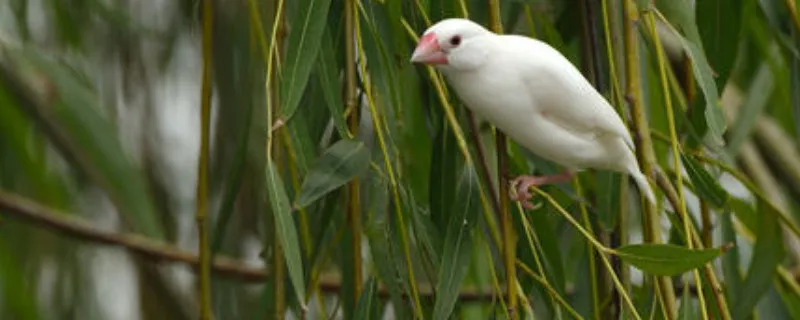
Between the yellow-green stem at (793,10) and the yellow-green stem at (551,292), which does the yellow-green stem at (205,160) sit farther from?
the yellow-green stem at (793,10)

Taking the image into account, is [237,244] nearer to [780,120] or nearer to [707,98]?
[780,120]

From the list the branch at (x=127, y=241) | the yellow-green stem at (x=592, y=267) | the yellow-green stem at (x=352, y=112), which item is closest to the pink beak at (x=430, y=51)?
the yellow-green stem at (x=352, y=112)

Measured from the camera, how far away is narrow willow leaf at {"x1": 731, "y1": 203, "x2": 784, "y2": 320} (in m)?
1.19

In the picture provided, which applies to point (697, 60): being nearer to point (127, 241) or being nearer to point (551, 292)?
point (551, 292)

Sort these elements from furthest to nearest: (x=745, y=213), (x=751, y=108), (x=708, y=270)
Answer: (x=751, y=108) → (x=745, y=213) → (x=708, y=270)

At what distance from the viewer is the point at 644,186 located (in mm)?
996

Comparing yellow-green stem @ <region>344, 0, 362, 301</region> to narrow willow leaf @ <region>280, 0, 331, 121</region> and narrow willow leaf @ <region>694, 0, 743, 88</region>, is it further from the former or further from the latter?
narrow willow leaf @ <region>694, 0, 743, 88</region>

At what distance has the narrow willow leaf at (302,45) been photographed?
964 mm

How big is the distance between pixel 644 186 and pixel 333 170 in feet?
0.64

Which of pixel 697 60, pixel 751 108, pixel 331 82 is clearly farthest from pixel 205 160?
pixel 751 108

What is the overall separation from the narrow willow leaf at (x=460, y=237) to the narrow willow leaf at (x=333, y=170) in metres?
0.08

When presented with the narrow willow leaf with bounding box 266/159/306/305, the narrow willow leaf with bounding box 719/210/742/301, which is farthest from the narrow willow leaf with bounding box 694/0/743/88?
the narrow willow leaf with bounding box 266/159/306/305

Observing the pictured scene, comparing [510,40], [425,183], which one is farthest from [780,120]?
[510,40]

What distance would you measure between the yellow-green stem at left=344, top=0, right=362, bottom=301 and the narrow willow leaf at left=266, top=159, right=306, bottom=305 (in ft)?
0.35
